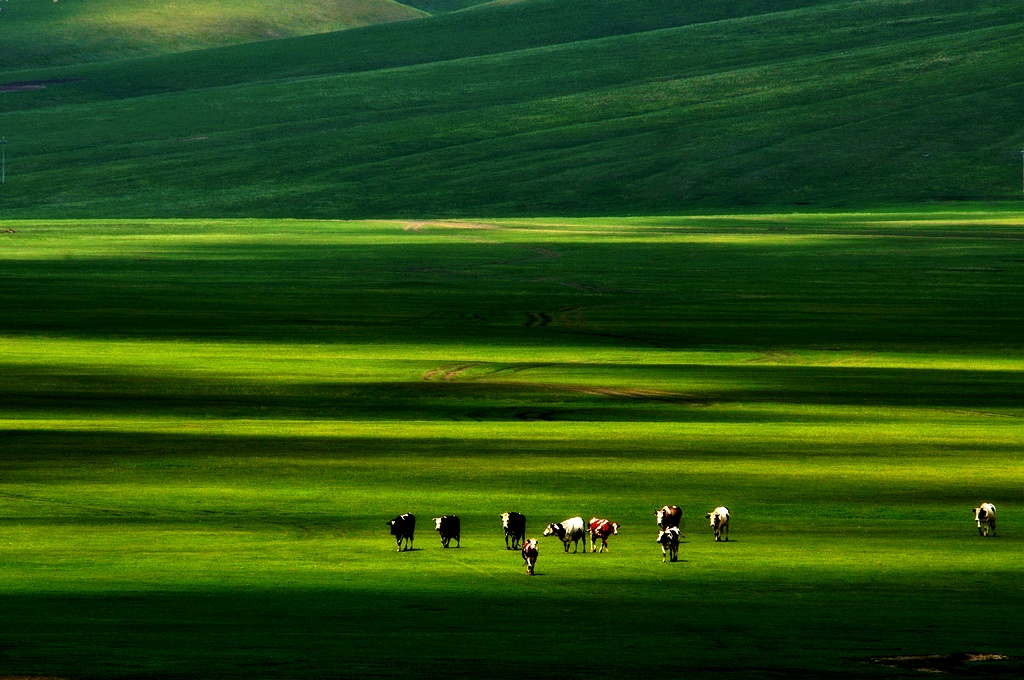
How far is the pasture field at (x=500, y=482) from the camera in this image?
1266 cm

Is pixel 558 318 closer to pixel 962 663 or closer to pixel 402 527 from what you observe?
pixel 402 527

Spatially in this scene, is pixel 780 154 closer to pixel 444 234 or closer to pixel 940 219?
pixel 940 219

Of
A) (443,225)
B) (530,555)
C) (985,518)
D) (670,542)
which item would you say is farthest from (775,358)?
(443,225)

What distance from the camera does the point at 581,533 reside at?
1603 centimetres

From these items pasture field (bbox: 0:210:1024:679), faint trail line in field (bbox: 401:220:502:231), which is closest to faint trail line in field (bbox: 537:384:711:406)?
pasture field (bbox: 0:210:1024:679)

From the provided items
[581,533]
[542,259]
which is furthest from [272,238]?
[581,533]

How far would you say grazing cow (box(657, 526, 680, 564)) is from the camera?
1506 cm

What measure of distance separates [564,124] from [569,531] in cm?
12232

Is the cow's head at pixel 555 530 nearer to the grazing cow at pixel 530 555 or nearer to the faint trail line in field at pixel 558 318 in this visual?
the grazing cow at pixel 530 555

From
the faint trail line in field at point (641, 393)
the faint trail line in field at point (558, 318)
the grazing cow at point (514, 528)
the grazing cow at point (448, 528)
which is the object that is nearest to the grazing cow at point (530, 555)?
the grazing cow at point (514, 528)

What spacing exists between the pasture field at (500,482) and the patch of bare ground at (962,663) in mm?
51

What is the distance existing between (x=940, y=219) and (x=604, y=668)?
3543 inches

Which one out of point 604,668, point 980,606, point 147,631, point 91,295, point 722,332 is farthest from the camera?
point 91,295

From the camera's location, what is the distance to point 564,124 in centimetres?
13688
